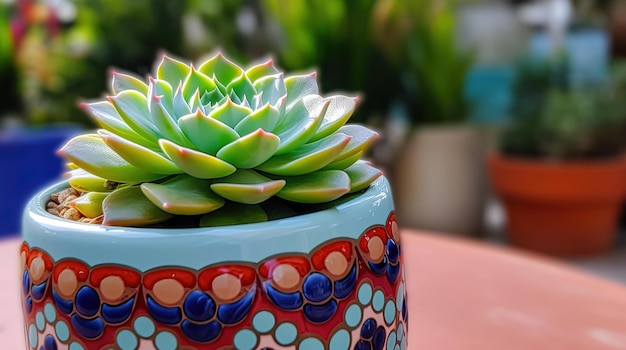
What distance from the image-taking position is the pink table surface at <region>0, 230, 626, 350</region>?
0.51 metres

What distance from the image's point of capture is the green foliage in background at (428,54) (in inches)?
72.1

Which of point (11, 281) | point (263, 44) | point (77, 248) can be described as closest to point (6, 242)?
point (11, 281)

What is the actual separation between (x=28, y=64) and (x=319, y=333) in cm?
194

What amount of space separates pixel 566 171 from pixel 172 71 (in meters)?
→ 1.55

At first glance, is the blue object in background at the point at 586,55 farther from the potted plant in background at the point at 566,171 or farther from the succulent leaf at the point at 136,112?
the succulent leaf at the point at 136,112

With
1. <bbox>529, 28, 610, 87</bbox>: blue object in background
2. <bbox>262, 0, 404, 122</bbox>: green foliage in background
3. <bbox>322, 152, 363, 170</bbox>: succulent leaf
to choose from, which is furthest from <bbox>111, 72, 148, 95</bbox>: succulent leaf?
<bbox>529, 28, 610, 87</bbox>: blue object in background

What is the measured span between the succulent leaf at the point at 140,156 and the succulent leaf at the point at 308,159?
1.6 inches

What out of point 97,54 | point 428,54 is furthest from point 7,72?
point 428,54

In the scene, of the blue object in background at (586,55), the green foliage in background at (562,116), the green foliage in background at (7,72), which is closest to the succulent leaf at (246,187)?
the green foliage in background at (562,116)

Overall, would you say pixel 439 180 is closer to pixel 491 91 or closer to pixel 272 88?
pixel 491 91

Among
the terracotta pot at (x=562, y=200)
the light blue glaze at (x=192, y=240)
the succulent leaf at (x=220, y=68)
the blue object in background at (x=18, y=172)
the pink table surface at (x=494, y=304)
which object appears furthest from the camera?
the terracotta pot at (x=562, y=200)

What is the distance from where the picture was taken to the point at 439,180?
1.95m

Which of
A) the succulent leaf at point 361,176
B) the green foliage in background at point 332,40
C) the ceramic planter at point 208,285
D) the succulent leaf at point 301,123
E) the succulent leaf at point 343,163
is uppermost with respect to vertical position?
the succulent leaf at point 301,123

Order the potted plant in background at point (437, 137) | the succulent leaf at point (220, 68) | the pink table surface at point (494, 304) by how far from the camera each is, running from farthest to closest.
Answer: the potted plant in background at point (437, 137) → the pink table surface at point (494, 304) → the succulent leaf at point (220, 68)
